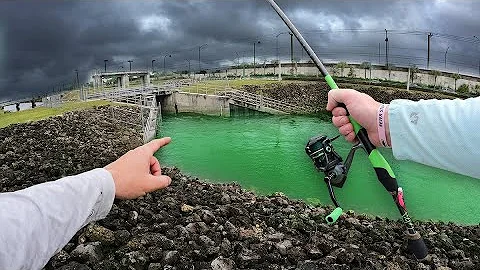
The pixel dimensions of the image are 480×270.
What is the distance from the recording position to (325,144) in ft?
10.9

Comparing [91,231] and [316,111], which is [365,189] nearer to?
[91,231]

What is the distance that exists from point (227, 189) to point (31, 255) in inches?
296

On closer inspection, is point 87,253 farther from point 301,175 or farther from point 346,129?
point 301,175

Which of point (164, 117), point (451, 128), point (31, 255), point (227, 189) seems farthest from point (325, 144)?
point (164, 117)

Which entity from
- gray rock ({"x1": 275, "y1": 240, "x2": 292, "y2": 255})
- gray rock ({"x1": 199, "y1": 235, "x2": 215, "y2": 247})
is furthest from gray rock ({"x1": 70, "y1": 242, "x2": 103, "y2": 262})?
gray rock ({"x1": 275, "y1": 240, "x2": 292, "y2": 255})

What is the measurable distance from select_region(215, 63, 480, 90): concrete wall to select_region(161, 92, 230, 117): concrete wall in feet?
25.3

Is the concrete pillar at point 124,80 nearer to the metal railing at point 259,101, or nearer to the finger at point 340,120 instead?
the metal railing at point 259,101

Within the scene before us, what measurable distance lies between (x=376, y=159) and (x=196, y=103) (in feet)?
95.0

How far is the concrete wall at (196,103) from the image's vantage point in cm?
3005

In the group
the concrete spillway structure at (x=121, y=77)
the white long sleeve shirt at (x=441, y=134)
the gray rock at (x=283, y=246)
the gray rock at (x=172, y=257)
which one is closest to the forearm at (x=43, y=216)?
the white long sleeve shirt at (x=441, y=134)

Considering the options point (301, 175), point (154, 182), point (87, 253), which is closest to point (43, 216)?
point (154, 182)

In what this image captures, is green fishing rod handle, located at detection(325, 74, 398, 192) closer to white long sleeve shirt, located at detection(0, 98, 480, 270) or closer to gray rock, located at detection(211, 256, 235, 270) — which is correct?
white long sleeve shirt, located at detection(0, 98, 480, 270)

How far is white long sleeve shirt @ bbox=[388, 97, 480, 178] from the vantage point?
1.27m

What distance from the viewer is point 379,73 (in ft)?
132
